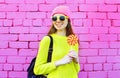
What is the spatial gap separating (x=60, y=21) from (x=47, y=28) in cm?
113

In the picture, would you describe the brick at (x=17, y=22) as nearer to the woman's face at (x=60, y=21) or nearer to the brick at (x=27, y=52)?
the brick at (x=27, y=52)

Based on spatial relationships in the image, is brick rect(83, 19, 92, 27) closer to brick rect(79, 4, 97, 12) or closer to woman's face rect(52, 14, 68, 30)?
brick rect(79, 4, 97, 12)

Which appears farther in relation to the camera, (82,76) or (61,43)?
(82,76)

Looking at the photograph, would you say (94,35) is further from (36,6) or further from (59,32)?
(59,32)

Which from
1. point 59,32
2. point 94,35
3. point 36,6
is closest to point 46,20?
point 36,6

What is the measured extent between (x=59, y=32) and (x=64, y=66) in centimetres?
36

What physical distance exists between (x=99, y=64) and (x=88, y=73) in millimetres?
194

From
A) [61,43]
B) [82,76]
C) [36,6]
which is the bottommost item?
[82,76]

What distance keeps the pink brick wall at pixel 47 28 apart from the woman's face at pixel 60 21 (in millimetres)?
1089

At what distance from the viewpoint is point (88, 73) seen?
466cm

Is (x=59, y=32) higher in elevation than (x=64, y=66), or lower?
higher

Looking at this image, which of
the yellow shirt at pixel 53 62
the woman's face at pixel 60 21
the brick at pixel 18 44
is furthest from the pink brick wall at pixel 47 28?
the yellow shirt at pixel 53 62

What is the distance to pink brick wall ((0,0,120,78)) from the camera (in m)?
4.59

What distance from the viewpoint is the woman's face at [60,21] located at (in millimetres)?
3479
